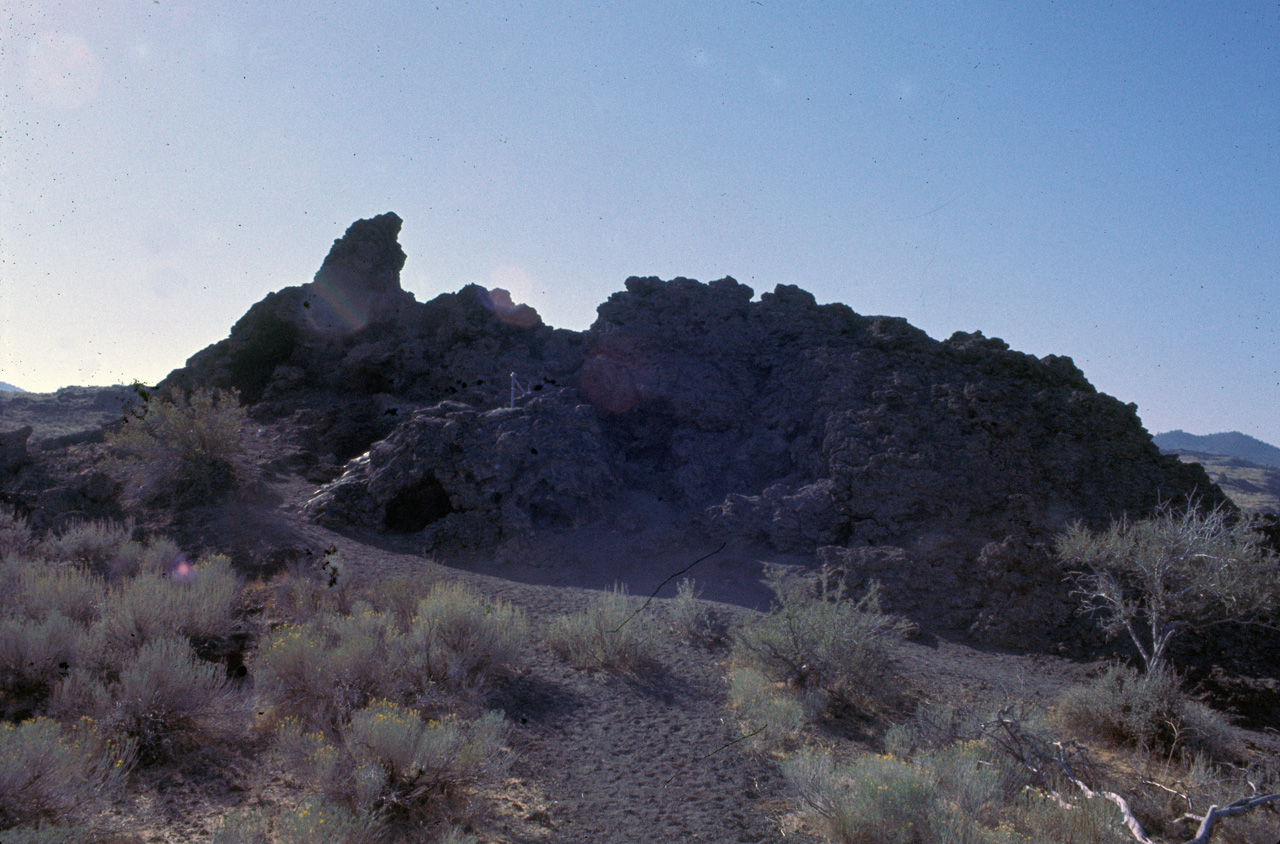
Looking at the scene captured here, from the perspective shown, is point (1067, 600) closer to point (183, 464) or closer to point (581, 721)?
point (581, 721)

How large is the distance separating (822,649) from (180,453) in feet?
40.7

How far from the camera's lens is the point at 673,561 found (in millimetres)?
12930

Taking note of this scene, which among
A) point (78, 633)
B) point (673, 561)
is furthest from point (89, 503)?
point (673, 561)

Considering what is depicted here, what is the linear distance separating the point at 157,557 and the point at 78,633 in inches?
159

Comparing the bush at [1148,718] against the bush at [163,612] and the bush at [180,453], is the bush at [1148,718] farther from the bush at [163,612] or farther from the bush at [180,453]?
the bush at [180,453]

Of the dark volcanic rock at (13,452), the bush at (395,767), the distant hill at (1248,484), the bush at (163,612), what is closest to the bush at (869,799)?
the bush at (395,767)

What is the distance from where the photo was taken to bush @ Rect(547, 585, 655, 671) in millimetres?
7949

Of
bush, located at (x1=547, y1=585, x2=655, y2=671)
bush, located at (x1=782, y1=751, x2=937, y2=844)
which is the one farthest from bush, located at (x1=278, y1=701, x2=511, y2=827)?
bush, located at (x1=547, y1=585, x2=655, y2=671)

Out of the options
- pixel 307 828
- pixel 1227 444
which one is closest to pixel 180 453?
pixel 307 828

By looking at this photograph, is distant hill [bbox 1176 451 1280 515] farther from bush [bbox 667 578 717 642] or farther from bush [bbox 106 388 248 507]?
bush [bbox 106 388 248 507]

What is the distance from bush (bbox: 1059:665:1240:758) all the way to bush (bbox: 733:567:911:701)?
78.7 inches

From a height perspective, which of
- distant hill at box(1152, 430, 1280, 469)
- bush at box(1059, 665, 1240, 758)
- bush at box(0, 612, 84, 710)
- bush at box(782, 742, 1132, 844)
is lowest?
bush at box(1059, 665, 1240, 758)

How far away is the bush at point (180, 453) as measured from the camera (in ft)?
42.7

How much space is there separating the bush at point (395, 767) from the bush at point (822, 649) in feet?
13.0
